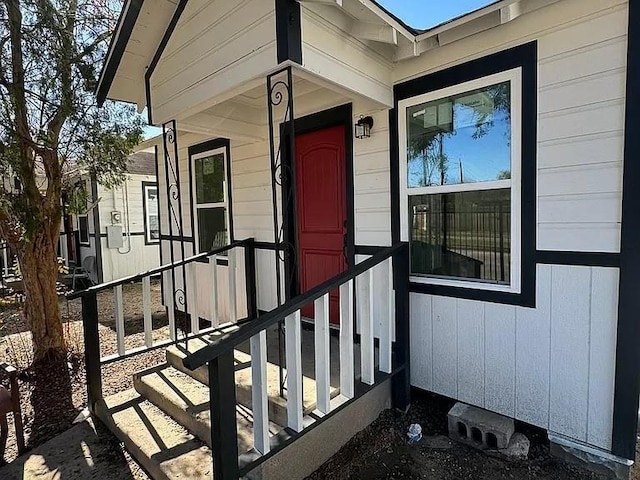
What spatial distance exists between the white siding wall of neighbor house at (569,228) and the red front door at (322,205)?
1.35 metres

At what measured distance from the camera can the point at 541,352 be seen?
8.16ft

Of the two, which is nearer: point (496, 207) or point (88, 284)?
point (496, 207)

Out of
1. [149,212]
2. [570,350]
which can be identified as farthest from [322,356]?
[149,212]

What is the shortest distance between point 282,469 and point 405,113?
8.61ft

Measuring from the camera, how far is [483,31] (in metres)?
2.53

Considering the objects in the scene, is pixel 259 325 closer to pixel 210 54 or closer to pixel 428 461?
pixel 428 461

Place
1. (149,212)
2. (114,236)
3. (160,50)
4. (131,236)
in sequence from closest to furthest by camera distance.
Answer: (160,50) < (114,236) < (131,236) < (149,212)

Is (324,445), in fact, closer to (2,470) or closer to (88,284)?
(2,470)

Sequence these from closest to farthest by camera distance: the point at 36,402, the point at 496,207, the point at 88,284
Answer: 1. the point at 496,207
2. the point at 36,402
3. the point at 88,284

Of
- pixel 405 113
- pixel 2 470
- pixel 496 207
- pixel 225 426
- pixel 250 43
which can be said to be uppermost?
pixel 250 43

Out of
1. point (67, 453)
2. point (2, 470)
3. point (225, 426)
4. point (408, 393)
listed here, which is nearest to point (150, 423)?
point (67, 453)

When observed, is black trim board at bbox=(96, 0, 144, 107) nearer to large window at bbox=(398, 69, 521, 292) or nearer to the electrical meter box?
large window at bbox=(398, 69, 521, 292)

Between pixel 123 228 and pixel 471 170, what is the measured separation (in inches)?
372

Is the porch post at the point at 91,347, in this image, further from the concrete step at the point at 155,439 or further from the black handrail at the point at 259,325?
the black handrail at the point at 259,325
